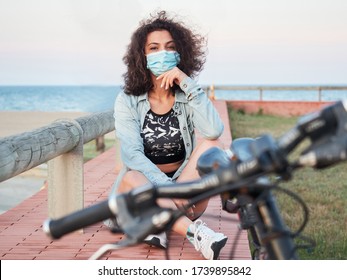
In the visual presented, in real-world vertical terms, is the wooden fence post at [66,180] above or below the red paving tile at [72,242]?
above

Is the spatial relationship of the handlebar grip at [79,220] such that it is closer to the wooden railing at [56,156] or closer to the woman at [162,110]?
the wooden railing at [56,156]

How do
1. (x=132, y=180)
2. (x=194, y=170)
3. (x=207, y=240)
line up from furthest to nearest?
(x=194, y=170) → (x=132, y=180) → (x=207, y=240)

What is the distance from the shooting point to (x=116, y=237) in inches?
148

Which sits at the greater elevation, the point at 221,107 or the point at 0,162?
the point at 0,162

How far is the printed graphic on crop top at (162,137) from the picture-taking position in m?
3.60

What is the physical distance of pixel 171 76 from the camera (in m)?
3.50

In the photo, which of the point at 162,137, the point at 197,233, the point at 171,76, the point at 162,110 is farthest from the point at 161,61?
the point at 197,233

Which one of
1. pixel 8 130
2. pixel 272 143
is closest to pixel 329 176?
pixel 272 143

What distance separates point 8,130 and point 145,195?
2020 cm

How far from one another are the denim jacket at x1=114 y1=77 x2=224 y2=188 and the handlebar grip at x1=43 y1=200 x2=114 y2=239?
225 cm

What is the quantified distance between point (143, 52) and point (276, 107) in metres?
14.8

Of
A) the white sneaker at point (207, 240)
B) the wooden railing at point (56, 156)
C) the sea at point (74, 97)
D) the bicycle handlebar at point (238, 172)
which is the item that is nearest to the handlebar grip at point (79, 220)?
the bicycle handlebar at point (238, 172)

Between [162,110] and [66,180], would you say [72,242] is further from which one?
[162,110]
